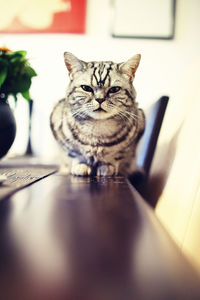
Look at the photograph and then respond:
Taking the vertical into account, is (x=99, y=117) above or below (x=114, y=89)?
below

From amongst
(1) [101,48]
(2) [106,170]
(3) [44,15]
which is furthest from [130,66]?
(3) [44,15]

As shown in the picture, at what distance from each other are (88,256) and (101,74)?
2.53 feet

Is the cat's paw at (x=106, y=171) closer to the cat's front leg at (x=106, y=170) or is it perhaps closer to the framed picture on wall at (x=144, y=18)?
the cat's front leg at (x=106, y=170)

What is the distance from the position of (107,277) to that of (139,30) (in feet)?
5.02

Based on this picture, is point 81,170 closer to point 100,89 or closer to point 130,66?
point 100,89

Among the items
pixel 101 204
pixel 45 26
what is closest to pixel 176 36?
pixel 45 26

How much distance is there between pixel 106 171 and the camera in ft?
2.87

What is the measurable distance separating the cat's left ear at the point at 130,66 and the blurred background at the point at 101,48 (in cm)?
57

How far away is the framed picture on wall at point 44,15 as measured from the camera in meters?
1.45

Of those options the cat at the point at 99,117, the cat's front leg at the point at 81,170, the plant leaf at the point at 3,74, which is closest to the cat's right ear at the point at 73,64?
the cat at the point at 99,117

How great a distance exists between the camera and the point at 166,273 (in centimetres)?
22

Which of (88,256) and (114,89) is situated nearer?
(88,256)

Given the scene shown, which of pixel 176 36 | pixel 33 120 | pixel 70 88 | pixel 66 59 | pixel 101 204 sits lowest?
pixel 101 204

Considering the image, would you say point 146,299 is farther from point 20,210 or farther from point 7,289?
point 20,210
